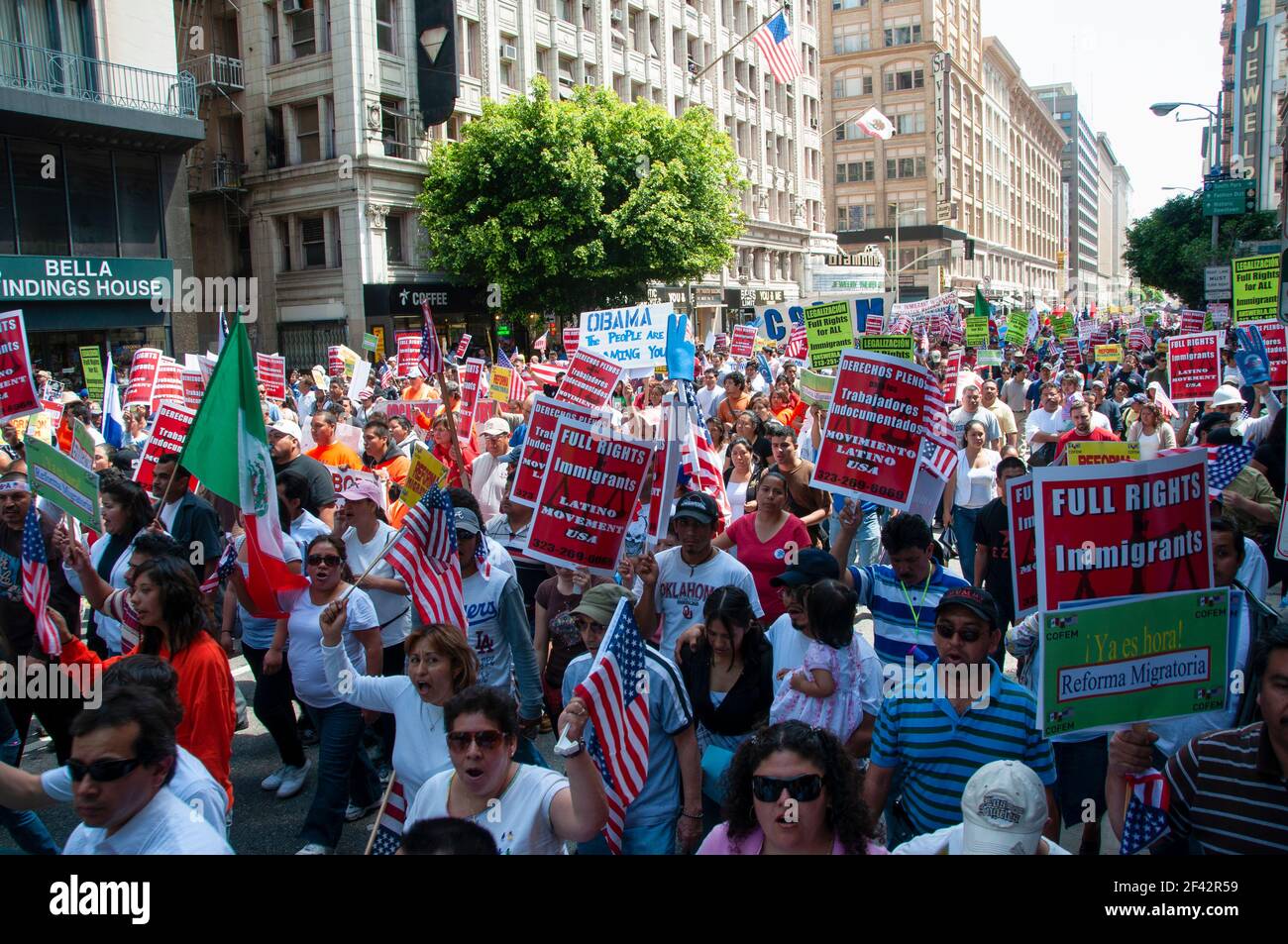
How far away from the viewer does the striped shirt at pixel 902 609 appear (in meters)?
5.02

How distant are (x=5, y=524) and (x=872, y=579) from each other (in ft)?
15.6

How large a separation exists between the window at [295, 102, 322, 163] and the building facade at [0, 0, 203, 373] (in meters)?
7.29

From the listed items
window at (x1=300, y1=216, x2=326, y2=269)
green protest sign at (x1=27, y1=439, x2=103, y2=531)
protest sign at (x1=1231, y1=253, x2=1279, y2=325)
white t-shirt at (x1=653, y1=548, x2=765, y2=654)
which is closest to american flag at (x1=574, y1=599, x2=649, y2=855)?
white t-shirt at (x1=653, y1=548, x2=765, y2=654)

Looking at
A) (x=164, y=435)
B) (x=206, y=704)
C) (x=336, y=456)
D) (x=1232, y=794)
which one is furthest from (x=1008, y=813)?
(x=336, y=456)

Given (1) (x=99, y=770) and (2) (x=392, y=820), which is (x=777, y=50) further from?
(1) (x=99, y=770)

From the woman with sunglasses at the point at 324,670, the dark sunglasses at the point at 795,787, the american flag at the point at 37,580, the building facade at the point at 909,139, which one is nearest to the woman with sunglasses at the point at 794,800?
the dark sunglasses at the point at 795,787

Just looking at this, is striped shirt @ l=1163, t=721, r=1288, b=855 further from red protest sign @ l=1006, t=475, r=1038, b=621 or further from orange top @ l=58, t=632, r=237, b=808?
orange top @ l=58, t=632, r=237, b=808

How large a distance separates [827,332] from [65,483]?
8163 mm

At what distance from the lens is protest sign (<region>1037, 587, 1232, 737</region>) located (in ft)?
10.6

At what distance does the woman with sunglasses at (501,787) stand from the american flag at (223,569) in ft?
10.8

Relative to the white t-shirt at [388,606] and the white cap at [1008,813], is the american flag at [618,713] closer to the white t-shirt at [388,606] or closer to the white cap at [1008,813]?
the white cap at [1008,813]

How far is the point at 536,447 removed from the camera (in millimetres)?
6211
